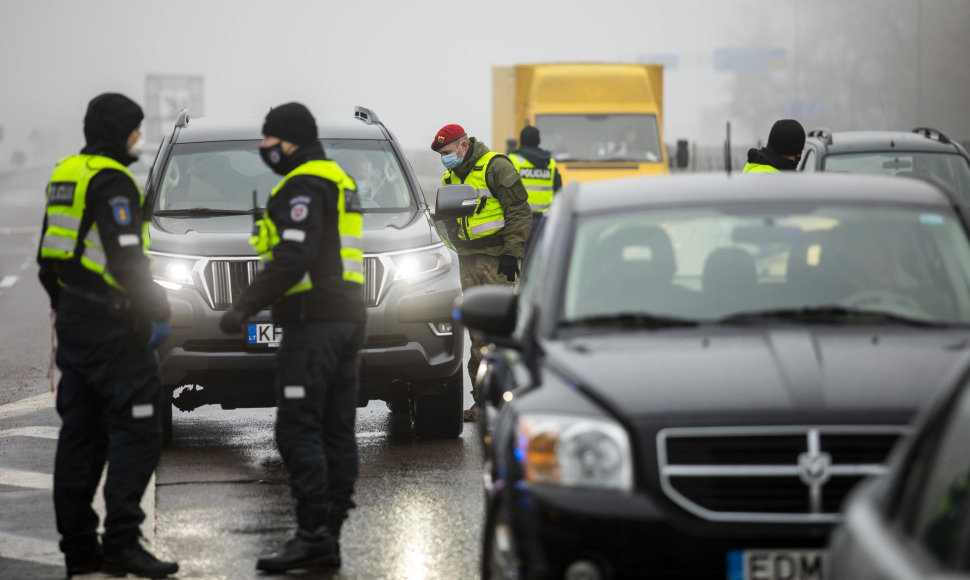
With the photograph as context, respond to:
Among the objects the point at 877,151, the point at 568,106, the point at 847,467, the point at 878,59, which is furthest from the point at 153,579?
the point at 878,59

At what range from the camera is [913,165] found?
44.9 ft

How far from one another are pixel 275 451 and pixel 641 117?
1742 cm

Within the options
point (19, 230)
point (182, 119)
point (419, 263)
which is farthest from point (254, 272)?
point (19, 230)

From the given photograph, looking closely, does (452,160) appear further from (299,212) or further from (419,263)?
(299,212)

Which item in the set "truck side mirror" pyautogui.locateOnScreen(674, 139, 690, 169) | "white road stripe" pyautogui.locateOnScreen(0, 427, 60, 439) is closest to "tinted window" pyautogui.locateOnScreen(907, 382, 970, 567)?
"white road stripe" pyautogui.locateOnScreen(0, 427, 60, 439)

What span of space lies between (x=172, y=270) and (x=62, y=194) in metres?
2.80

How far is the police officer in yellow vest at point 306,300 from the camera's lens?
253 inches

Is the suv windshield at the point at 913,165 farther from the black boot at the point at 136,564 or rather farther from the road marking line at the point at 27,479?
the black boot at the point at 136,564

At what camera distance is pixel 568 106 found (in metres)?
26.0

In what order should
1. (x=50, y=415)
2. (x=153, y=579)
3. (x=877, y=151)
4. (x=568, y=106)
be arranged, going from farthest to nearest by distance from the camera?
(x=568, y=106), (x=877, y=151), (x=50, y=415), (x=153, y=579)

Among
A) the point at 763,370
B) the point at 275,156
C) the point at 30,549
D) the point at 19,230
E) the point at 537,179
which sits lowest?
the point at 19,230

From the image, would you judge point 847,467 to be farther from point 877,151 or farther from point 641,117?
point 641,117

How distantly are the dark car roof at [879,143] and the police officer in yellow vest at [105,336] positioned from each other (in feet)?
26.8

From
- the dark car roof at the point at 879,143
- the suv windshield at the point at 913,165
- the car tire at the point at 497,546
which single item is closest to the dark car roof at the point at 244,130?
the suv windshield at the point at 913,165
